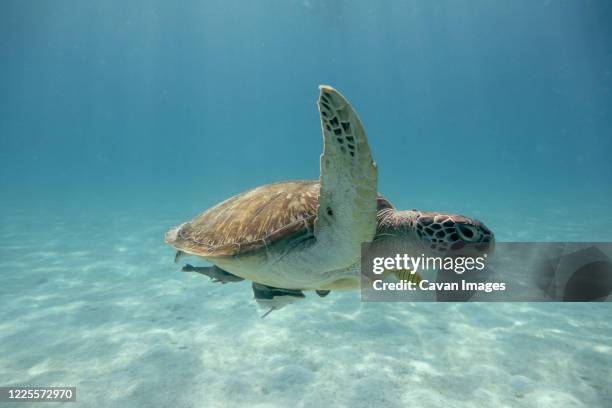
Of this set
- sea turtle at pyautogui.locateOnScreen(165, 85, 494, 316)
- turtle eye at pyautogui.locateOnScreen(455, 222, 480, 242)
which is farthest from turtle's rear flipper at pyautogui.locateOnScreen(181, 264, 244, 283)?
turtle eye at pyautogui.locateOnScreen(455, 222, 480, 242)

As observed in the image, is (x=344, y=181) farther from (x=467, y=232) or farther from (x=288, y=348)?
(x=288, y=348)

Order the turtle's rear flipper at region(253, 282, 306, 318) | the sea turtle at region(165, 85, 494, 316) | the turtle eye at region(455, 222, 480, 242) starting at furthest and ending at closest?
the turtle's rear flipper at region(253, 282, 306, 318) < the turtle eye at region(455, 222, 480, 242) < the sea turtle at region(165, 85, 494, 316)

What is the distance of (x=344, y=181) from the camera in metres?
2.05

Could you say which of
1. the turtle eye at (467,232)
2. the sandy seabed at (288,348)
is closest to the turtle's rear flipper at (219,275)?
the sandy seabed at (288,348)

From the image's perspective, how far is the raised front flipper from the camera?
1.83 metres

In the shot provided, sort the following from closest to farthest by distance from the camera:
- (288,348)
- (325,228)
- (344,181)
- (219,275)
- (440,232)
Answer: (344,181) < (325,228) < (440,232) < (219,275) < (288,348)

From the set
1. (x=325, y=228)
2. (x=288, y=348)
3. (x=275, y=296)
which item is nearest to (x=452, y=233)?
(x=325, y=228)

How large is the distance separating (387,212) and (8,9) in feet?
166

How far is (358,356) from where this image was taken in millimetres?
4461

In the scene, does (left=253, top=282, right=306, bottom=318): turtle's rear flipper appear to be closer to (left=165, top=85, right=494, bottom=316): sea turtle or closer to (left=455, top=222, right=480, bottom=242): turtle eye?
(left=165, top=85, right=494, bottom=316): sea turtle

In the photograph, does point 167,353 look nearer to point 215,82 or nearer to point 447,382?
point 447,382

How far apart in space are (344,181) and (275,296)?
1714 mm

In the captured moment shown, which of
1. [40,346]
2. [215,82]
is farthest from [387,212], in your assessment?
[215,82]

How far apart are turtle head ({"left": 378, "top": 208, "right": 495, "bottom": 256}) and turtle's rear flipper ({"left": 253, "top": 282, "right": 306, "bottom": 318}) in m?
1.12
